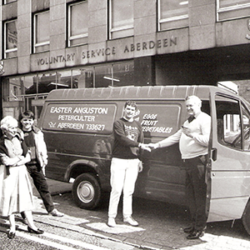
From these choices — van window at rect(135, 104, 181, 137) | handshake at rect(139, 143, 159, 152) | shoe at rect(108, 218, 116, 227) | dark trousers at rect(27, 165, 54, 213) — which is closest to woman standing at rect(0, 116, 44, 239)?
dark trousers at rect(27, 165, 54, 213)

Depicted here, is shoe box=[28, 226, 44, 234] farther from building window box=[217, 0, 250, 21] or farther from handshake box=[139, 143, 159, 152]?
building window box=[217, 0, 250, 21]

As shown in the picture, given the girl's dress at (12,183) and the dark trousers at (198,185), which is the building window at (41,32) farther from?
the dark trousers at (198,185)

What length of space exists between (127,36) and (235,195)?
1020 centimetres

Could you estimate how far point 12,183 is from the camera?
4641 mm

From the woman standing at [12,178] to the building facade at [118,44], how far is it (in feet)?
28.5

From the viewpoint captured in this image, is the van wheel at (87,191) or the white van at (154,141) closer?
the white van at (154,141)

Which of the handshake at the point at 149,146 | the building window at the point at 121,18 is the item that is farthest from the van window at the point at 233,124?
the building window at the point at 121,18

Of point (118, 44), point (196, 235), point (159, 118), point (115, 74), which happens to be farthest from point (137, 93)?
point (115, 74)

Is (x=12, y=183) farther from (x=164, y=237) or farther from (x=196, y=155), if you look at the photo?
(x=196, y=155)

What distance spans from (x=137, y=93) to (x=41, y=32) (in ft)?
40.6

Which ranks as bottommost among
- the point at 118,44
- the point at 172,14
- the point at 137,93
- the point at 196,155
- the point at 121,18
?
the point at 196,155

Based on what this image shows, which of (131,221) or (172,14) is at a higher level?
(172,14)

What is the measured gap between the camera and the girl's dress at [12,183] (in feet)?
15.1

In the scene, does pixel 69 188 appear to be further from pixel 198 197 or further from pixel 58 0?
pixel 58 0
